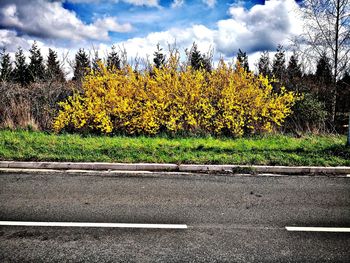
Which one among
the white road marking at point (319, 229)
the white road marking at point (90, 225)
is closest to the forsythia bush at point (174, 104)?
the white road marking at point (90, 225)

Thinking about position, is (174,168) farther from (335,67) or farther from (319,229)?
(335,67)

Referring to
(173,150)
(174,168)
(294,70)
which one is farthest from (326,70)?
(174,168)

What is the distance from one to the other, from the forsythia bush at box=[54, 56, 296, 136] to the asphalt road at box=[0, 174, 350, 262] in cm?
494

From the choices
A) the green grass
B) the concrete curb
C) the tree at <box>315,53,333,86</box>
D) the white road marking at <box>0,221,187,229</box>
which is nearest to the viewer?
the white road marking at <box>0,221,187,229</box>

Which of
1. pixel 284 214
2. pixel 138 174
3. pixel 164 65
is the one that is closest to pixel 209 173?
pixel 138 174

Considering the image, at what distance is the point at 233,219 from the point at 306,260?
1.35 m

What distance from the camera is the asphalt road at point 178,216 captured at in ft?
12.5

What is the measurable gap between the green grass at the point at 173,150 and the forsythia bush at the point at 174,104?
1059 mm

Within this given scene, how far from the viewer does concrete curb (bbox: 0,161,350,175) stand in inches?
309

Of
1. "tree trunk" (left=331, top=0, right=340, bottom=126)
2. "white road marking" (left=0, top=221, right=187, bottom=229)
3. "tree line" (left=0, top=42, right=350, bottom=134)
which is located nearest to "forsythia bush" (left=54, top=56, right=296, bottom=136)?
"tree line" (left=0, top=42, right=350, bottom=134)

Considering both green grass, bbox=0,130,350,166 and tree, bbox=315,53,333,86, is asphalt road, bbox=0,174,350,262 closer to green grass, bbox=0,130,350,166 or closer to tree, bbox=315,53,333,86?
green grass, bbox=0,130,350,166

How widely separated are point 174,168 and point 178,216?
301 cm

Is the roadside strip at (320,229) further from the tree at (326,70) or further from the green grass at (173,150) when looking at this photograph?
the tree at (326,70)

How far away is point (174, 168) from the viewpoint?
26.0 ft
